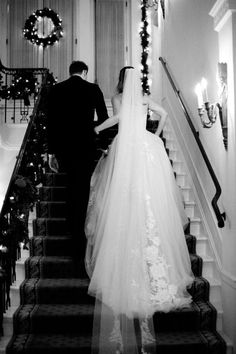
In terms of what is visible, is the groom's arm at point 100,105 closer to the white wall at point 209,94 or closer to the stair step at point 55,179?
the white wall at point 209,94

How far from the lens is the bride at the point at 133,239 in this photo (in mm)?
3105

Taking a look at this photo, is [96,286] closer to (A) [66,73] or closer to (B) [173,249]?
(B) [173,249]

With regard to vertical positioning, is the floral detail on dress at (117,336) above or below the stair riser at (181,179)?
below

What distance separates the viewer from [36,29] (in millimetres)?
10164

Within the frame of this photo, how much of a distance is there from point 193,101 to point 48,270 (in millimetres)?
2740

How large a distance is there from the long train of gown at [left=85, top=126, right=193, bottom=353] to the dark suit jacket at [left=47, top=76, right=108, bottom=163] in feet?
1.23

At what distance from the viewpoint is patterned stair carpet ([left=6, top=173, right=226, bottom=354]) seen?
3256 mm

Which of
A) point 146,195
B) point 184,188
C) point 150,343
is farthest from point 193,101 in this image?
point 150,343

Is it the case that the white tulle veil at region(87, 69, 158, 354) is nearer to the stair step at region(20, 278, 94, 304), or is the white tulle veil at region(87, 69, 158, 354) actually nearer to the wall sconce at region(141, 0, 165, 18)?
the stair step at region(20, 278, 94, 304)

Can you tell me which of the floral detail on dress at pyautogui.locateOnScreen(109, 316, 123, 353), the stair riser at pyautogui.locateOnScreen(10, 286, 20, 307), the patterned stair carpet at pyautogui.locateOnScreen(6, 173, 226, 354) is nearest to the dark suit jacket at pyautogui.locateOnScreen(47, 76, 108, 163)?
the patterned stair carpet at pyautogui.locateOnScreen(6, 173, 226, 354)

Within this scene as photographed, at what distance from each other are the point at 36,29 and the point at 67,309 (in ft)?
26.9

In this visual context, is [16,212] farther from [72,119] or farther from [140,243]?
[140,243]

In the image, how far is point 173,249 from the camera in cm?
359

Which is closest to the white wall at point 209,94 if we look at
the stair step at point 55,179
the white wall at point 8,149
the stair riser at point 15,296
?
the stair step at point 55,179
